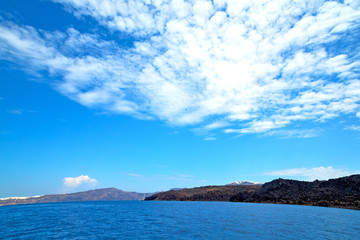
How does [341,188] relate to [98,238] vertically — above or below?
above

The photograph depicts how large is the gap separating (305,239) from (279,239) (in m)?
4.43

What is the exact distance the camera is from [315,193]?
146 metres

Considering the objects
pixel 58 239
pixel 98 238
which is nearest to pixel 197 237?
pixel 98 238

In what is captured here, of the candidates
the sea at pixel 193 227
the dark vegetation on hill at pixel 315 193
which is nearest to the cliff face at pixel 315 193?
the dark vegetation on hill at pixel 315 193

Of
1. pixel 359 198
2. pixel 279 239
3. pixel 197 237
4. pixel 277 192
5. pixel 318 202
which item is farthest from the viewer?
pixel 277 192

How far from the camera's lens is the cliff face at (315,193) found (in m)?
120

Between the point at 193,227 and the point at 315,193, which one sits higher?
the point at 315,193

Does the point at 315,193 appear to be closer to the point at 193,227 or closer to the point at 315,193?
the point at 315,193

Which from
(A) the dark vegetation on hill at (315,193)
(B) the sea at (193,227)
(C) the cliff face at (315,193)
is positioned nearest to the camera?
(B) the sea at (193,227)

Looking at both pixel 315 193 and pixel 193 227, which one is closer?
pixel 193 227

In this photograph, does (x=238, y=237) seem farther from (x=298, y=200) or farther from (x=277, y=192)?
(x=277, y=192)

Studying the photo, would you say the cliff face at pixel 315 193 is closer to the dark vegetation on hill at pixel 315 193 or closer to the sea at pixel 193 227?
the dark vegetation on hill at pixel 315 193

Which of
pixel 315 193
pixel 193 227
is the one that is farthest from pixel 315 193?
pixel 193 227

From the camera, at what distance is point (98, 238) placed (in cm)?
3688
